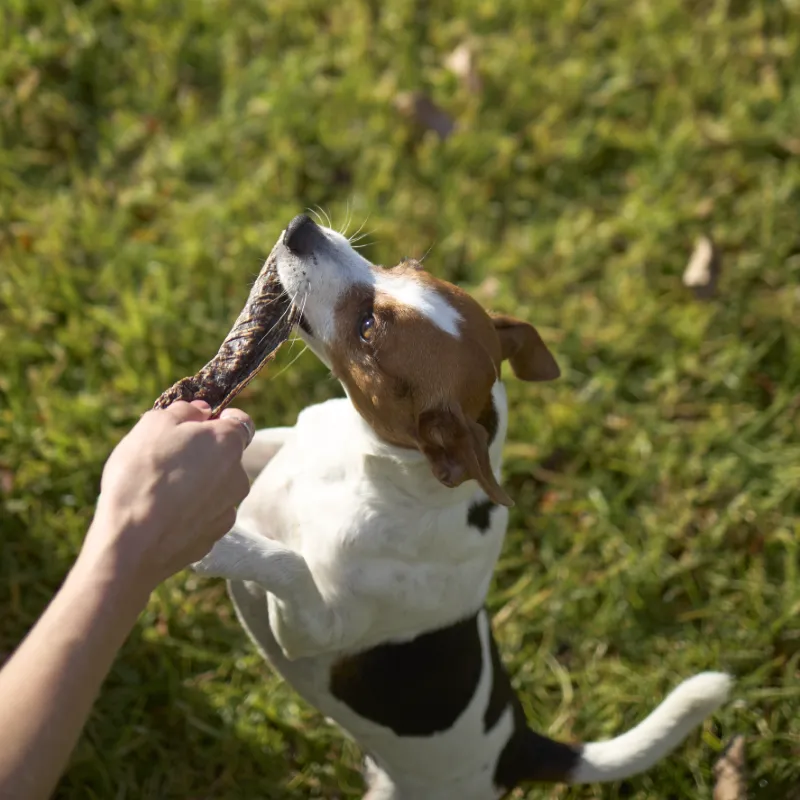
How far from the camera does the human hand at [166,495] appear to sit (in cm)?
235

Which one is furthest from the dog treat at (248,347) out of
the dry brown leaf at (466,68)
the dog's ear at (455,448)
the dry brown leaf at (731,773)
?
the dry brown leaf at (466,68)

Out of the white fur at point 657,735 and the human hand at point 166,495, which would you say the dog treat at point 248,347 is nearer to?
the human hand at point 166,495

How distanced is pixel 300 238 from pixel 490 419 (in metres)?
0.80

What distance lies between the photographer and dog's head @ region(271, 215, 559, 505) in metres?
2.86

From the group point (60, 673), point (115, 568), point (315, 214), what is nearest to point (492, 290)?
point (315, 214)

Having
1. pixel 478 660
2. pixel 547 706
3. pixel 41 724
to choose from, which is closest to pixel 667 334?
pixel 547 706

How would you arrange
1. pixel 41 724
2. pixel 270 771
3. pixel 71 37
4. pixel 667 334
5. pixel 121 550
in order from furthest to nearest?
pixel 71 37 → pixel 667 334 → pixel 270 771 → pixel 121 550 → pixel 41 724

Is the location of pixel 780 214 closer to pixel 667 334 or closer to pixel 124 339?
pixel 667 334

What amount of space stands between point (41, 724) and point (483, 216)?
381 centimetres

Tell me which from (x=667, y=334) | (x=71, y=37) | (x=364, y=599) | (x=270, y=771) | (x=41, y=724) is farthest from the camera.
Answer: (x=71, y=37)

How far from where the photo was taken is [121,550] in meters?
2.33

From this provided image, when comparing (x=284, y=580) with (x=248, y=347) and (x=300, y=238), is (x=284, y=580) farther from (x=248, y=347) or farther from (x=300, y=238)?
(x=300, y=238)

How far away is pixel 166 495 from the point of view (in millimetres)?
2428

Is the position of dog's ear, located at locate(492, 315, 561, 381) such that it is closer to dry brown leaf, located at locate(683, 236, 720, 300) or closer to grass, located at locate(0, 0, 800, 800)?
grass, located at locate(0, 0, 800, 800)
